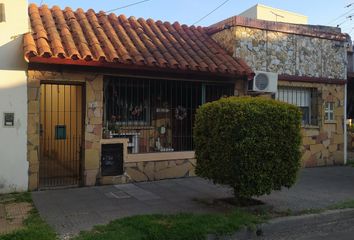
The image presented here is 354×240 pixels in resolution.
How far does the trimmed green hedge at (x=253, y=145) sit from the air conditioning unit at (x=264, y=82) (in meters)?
3.96

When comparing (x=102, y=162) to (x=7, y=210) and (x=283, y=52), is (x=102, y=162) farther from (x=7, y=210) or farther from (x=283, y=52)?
(x=283, y=52)

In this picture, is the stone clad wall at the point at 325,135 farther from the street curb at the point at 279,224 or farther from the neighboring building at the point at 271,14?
the neighboring building at the point at 271,14

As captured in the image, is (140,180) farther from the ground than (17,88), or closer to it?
closer to it

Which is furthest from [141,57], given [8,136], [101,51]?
[8,136]

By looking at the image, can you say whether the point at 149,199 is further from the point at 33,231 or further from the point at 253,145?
the point at 33,231

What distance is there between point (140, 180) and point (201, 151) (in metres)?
2.81

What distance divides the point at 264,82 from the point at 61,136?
18.0 ft

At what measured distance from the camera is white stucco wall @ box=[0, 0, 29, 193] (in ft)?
27.6

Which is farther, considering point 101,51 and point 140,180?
point 140,180

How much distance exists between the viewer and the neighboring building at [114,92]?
29.1 feet

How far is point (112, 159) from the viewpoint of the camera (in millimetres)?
9578

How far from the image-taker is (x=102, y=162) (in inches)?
371

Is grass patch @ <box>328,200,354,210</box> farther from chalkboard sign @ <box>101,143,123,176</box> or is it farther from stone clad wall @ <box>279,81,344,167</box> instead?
chalkboard sign @ <box>101,143,123,176</box>

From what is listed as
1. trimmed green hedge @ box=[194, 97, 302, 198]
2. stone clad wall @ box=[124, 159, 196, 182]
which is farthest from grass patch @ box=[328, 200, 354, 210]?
stone clad wall @ box=[124, 159, 196, 182]
